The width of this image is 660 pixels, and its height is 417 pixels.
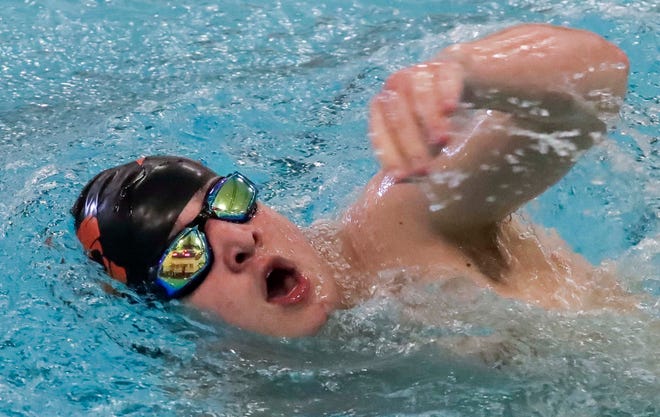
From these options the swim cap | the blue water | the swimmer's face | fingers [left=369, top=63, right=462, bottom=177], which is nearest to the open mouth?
the swimmer's face

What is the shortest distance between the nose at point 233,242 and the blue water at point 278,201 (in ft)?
0.53

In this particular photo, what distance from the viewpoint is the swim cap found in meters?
1.91

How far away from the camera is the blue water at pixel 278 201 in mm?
1801

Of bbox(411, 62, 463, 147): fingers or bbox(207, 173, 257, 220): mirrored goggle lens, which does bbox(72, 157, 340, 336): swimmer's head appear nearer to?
bbox(207, 173, 257, 220): mirrored goggle lens

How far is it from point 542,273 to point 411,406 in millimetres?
467

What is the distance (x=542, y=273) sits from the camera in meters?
1.99

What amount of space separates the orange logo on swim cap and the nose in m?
0.23

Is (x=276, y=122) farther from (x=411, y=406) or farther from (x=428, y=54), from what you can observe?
(x=411, y=406)

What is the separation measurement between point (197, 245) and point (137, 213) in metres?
0.16

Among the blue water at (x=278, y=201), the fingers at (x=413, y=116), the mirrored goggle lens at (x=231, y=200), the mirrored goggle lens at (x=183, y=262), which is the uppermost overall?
the fingers at (x=413, y=116)

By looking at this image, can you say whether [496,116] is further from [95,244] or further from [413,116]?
[95,244]

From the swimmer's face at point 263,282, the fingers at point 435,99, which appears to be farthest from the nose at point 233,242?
the fingers at point 435,99

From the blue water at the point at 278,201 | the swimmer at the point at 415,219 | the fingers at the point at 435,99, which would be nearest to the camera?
the fingers at the point at 435,99

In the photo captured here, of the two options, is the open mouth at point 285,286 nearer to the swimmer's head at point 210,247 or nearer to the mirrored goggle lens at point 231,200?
the swimmer's head at point 210,247
